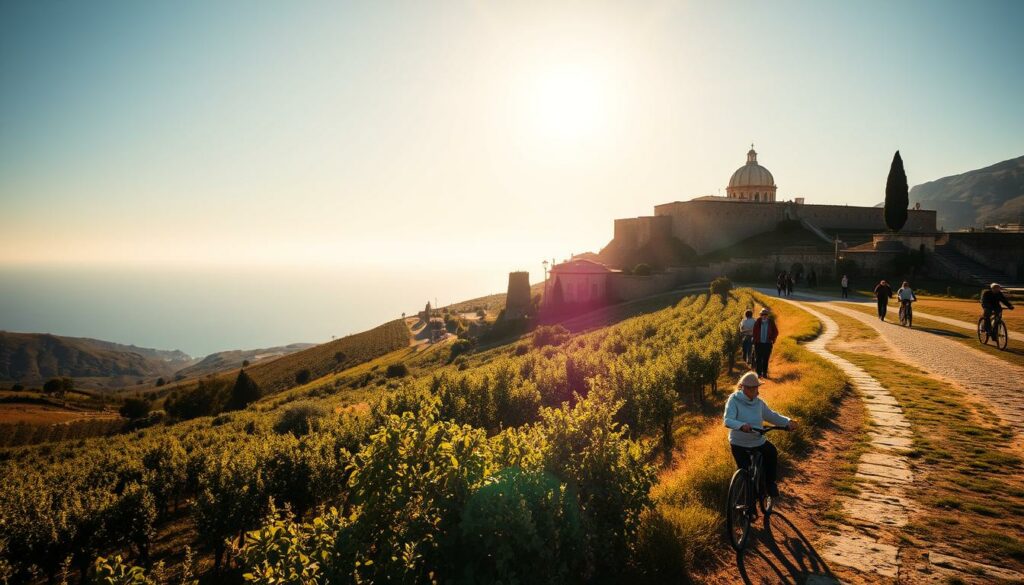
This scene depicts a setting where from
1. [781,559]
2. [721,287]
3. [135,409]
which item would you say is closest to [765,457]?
[781,559]

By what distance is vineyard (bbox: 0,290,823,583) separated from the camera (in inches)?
191

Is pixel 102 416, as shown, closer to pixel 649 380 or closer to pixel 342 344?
pixel 342 344

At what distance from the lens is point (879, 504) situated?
6902mm

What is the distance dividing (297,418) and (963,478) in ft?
93.5

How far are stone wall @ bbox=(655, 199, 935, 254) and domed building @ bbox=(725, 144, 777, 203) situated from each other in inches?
179

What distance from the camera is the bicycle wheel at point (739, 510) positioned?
623 centimetres

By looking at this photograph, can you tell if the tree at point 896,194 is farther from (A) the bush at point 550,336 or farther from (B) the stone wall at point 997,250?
(A) the bush at point 550,336

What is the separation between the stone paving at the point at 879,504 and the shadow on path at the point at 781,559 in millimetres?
254

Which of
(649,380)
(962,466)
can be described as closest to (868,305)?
(649,380)

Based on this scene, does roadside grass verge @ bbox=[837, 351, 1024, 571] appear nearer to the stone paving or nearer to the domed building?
the stone paving

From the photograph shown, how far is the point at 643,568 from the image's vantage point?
6.33m

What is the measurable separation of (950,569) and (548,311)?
61.4 meters

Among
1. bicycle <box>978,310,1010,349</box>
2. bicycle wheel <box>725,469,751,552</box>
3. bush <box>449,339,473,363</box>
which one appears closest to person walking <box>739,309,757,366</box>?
bicycle <box>978,310,1010,349</box>

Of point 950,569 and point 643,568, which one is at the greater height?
point 950,569
